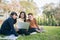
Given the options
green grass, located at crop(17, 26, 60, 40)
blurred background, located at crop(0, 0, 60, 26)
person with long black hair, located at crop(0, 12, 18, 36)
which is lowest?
green grass, located at crop(17, 26, 60, 40)

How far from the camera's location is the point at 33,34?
1.79 meters

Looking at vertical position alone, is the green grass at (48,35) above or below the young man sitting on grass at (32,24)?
below

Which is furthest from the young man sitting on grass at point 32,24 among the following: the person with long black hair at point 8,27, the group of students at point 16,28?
the person with long black hair at point 8,27

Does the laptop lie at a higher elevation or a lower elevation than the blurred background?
lower

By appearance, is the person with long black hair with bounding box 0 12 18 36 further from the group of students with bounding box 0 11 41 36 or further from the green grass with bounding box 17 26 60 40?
the green grass with bounding box 17 26 60 40

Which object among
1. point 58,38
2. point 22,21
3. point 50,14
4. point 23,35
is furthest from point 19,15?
point 58,38

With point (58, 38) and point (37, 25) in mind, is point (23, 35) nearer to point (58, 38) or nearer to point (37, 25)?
point (37, 25)

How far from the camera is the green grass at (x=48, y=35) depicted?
5.83ft

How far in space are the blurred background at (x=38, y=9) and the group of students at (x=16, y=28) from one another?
4 centimetres

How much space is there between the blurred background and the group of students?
0.14ft

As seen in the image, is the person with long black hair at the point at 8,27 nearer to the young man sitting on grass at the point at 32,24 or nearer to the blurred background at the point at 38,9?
the blurred background at the point at 38,9

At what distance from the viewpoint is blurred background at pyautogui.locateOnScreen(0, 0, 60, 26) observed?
5.97 ft

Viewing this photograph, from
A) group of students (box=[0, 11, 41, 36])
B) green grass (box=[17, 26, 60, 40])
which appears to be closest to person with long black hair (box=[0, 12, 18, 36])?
group of students (box=[0, 11, 41, 36])

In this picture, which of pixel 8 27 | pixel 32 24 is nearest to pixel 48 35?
pixel 32 24
